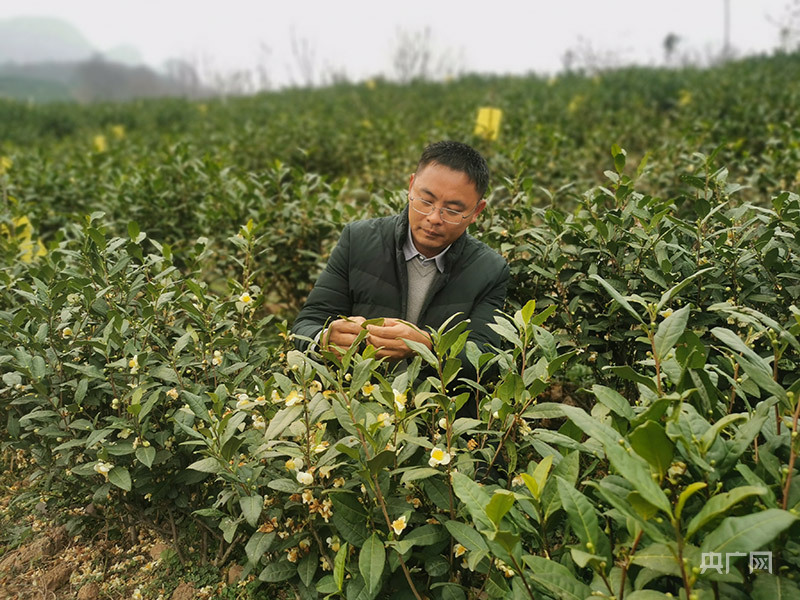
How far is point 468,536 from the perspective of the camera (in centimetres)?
110

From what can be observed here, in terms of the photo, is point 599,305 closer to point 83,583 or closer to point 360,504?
point 360,504

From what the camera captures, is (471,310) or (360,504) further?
(471,310)

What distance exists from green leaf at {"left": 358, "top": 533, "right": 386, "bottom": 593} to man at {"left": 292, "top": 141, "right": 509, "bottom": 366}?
0.75 metres

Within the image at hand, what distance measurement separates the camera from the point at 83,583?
5.70ft

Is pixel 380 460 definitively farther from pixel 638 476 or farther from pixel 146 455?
pixel 146 455

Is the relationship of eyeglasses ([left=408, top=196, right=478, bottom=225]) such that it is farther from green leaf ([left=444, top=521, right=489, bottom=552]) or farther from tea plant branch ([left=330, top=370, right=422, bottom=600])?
green leaf ([left=444, top=521, right=489, bottom=552])

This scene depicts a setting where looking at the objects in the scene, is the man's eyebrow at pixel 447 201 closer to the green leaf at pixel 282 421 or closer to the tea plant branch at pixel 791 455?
the green leaf at pixel 282 421

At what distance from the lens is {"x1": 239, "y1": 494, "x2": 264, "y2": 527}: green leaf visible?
124cm

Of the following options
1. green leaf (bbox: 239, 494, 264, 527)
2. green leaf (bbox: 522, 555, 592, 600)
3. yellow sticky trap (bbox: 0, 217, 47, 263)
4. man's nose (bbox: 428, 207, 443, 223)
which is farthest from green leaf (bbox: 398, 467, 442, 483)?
yellow sticky trap (bbox: 0, 217, 47, 263)

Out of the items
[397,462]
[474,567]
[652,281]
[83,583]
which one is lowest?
[83,583]

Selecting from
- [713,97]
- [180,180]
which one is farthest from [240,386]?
[713,97]

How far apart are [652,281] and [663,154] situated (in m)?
2.99

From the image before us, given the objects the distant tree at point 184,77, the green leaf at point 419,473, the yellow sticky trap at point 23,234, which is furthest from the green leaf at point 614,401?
the distant tree at point 184,77

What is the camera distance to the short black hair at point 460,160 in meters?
1.90
